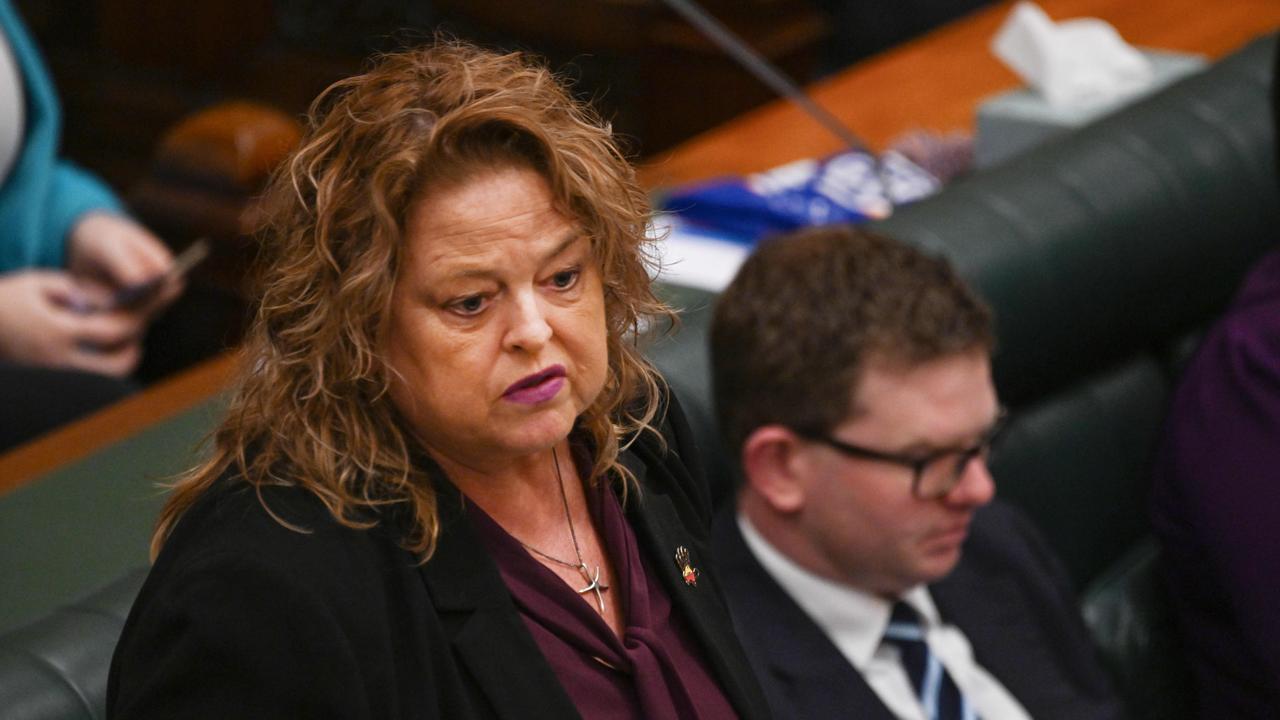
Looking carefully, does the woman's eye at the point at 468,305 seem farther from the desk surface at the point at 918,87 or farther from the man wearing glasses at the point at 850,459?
the desk surface at the point at 918,87

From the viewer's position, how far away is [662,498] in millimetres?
989

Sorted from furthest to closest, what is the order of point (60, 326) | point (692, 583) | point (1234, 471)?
1. point (60, 326)
2. point (1234, 471)
3. point (692, 583)

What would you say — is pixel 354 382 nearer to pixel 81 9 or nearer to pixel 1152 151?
pixel 1152 151

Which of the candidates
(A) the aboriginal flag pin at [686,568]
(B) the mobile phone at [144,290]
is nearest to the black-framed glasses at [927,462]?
(A) the aboriginal flag pin at [686,568]

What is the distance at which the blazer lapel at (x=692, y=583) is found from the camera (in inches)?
36.6

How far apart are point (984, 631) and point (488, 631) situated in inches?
37.1

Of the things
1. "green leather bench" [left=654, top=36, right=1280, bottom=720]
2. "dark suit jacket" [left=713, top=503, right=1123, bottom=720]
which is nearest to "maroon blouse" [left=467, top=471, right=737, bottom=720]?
"dark suit jacket" [left=713, top=503, right=1123, bottom=720]

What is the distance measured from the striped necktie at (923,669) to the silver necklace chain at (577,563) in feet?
2.30

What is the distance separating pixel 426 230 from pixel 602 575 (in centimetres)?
24

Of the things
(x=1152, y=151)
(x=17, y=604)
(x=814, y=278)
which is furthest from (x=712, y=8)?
(x=17, y=604)

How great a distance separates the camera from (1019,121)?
2459 mm

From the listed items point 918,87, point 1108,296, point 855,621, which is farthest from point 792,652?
point 918,87

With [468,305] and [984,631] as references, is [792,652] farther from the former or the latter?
[468,305]

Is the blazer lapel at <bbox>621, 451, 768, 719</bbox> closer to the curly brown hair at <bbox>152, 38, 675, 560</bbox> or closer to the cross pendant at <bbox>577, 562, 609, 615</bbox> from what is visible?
the cross pendant at <bbox>577, 562, 609, 615</bbox>
